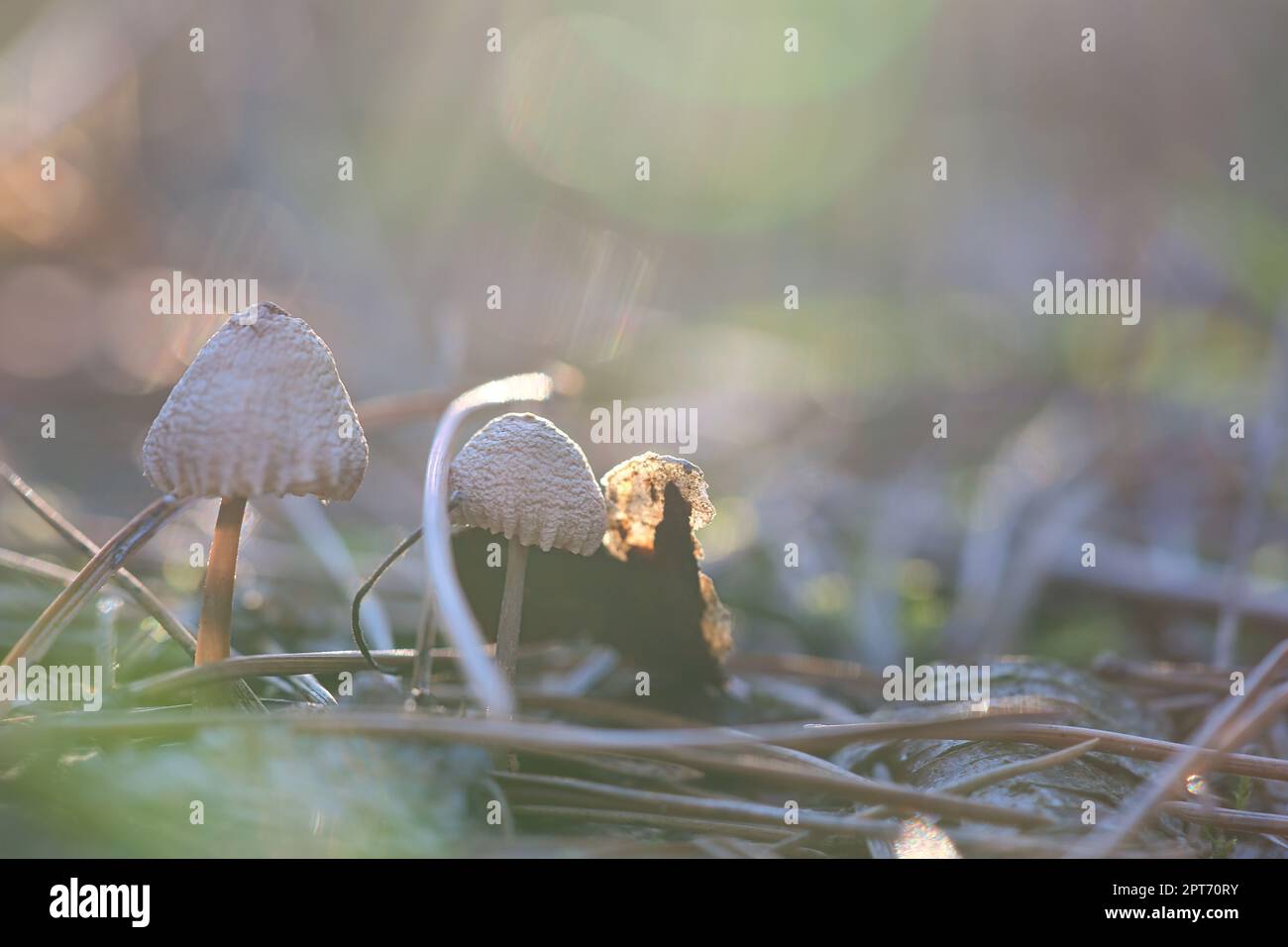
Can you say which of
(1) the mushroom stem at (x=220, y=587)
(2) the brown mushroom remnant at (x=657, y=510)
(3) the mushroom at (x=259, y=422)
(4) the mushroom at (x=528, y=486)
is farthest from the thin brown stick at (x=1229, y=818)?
(1) the mushroom stem at (x=220, y=587)

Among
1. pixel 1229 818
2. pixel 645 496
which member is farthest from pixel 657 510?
pixel 1229 818

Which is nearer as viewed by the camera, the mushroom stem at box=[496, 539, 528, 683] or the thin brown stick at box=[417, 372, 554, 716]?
the thin brown stick at box=[417, 372, 554, 716]

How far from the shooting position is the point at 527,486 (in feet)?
5.76

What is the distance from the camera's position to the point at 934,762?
1.94 m

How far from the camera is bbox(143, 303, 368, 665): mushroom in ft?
5.32

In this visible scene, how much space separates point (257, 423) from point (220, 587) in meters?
0.38

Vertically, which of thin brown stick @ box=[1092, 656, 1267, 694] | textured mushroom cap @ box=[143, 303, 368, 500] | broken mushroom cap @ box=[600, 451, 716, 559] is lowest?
thin brown stick @ box=[1092, 656, 1267, 694]

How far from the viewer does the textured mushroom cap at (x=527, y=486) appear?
1.76m

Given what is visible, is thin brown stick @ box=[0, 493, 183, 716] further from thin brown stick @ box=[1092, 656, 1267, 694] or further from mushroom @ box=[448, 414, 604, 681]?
thin brown stick @ box=[1092, 656, 1267, 694]

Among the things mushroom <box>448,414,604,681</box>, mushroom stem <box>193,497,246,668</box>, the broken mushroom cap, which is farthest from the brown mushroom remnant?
mushroom stem <box>193,497,246,668</box>

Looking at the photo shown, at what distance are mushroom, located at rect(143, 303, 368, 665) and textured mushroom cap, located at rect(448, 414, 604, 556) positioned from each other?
20 cm

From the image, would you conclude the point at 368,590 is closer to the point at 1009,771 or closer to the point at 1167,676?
the point at 1009,771
